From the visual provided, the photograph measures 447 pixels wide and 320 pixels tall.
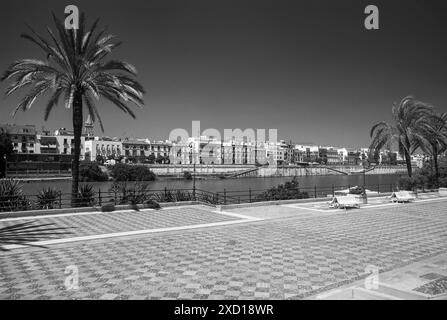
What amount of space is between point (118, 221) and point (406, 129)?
2259 centimetres

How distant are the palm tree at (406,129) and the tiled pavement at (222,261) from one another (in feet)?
49.2

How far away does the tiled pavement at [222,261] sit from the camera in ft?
20.1

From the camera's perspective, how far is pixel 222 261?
8023 mm

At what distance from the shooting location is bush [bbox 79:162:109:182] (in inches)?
2875

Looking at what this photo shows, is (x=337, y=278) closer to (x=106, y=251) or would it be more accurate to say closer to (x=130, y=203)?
(x=106, y=251)

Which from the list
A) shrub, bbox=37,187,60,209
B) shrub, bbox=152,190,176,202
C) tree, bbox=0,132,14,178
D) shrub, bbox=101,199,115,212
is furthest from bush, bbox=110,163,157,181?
shrub, bbox=101,199,115,212

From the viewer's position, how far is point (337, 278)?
6.83 m

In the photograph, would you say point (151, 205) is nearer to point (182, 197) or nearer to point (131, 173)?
point (182, 197)

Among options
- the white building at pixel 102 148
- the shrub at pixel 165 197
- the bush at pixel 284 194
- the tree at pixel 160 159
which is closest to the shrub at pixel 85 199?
the shrub at pixel 165 197

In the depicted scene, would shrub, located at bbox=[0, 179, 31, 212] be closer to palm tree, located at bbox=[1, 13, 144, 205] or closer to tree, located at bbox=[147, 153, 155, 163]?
palm tree, located at bbox=[1, 13, 144, 205]

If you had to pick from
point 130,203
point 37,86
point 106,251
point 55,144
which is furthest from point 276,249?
point 55,144

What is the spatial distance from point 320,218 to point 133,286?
10.1 meters

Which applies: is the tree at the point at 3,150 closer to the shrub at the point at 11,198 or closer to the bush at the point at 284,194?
the shrub at the point at 11,198

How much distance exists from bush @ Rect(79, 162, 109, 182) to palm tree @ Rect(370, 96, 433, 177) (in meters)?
60.3
